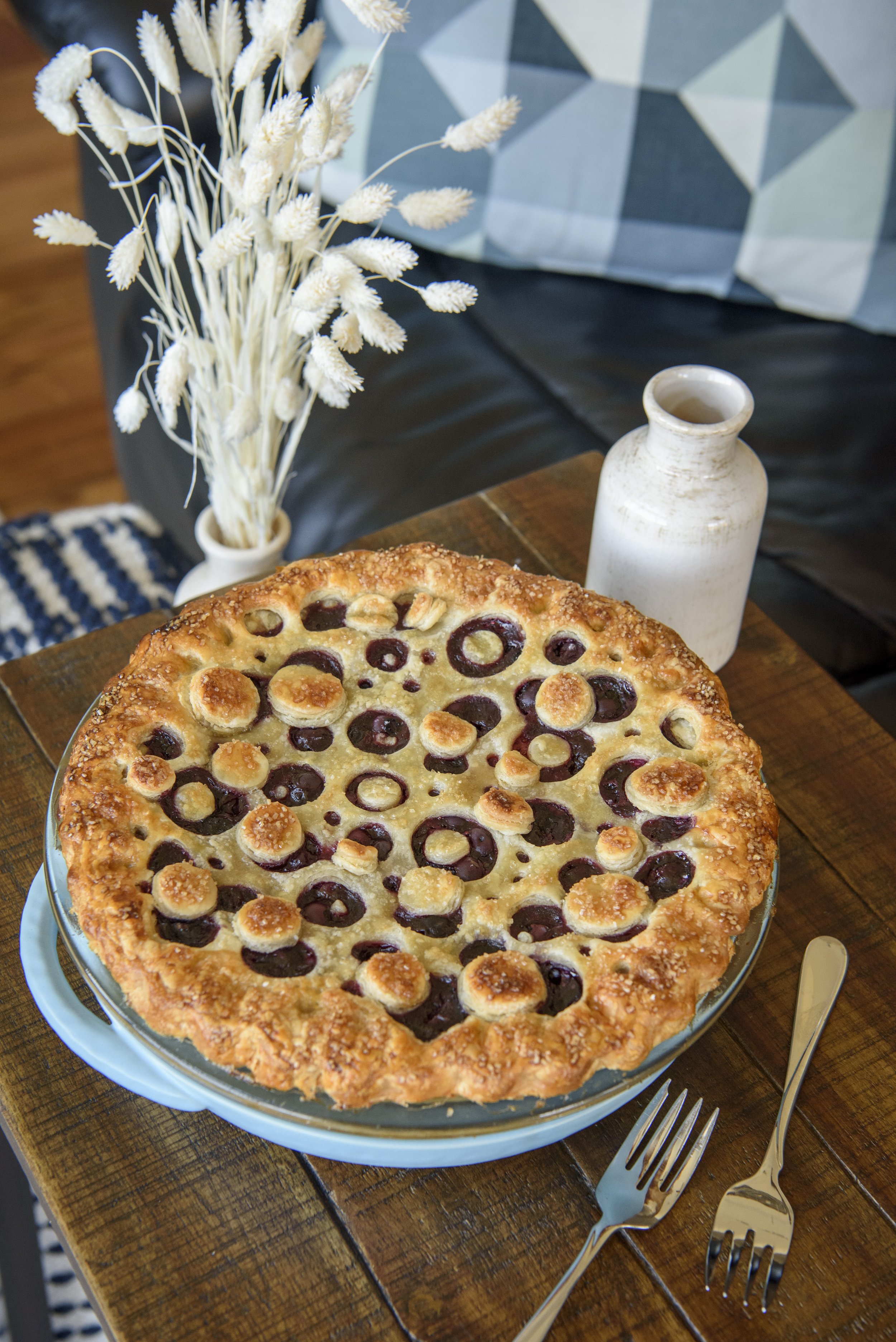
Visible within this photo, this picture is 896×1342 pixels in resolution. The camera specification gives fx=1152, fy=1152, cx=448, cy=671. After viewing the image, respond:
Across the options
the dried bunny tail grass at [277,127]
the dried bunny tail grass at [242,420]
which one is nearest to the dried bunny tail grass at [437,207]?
the dried bunny tail grass at [277,127]

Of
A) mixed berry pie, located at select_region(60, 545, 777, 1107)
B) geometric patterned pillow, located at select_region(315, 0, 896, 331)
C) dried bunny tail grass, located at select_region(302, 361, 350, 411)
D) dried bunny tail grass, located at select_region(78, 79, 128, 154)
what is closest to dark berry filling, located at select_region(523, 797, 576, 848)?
mixed berry pie, located at select_region(60, 545, 777, 1107)

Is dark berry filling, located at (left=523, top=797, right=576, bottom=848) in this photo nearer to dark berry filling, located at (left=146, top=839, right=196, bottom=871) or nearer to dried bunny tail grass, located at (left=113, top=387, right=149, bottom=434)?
dark berry filling, located at (left=146, top=839, right=196, bottom=871)

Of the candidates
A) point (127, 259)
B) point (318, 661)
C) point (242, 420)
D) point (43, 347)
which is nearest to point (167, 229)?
point (127, 259)

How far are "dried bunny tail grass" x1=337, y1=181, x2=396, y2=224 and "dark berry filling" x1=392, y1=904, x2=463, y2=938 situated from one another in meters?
0.59

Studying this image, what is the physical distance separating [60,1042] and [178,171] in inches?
52.8

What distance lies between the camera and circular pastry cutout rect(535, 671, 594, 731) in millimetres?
941

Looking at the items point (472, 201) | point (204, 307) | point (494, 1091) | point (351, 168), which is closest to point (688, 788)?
point (494, 1091)

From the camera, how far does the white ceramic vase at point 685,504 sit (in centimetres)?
106

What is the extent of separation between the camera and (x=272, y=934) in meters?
0.80

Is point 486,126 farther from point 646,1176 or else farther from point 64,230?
point 646,1176

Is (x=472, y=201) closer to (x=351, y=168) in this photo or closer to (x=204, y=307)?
(x=204, y=307)

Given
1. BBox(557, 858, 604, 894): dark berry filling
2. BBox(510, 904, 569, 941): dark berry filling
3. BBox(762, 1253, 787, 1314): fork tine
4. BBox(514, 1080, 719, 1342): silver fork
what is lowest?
BBox(762, 1253, 787, 1314): fork tine

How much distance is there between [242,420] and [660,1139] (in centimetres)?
71

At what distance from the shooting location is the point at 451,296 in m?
1.00
